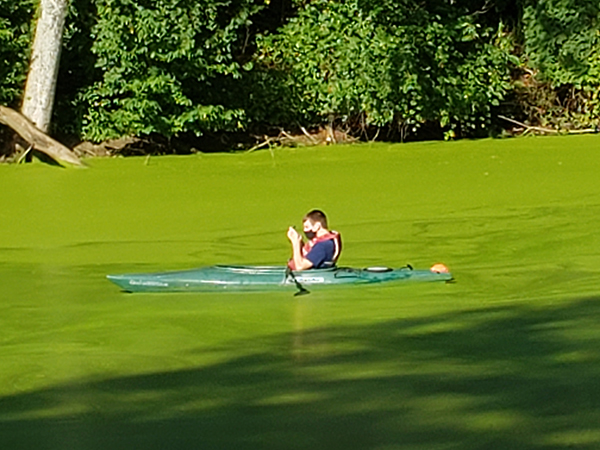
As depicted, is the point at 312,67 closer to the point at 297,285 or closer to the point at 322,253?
the point at 322,253

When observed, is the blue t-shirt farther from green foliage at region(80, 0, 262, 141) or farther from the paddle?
green foliage at region(80, 0, 262, 141)

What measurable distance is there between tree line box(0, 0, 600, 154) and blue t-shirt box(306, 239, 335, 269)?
8.60 metres

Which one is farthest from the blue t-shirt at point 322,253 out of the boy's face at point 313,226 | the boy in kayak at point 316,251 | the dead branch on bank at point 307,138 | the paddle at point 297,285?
the dead branch on bank at point 307,138

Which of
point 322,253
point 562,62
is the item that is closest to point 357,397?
point 322,253

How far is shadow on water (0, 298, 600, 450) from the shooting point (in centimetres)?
583

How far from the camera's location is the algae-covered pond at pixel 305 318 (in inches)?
240

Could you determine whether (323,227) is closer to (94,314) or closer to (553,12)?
(94,314)

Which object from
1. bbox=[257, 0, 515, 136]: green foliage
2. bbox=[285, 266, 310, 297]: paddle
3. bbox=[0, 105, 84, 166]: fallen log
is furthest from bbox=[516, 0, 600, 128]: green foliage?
bbox=[285, 266, 310, 297]: paddle

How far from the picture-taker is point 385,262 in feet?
35.8

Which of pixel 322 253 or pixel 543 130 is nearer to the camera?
pixel 322 253

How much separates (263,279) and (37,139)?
8.40 metres

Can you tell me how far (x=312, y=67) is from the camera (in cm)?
1934

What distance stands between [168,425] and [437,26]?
549 inches

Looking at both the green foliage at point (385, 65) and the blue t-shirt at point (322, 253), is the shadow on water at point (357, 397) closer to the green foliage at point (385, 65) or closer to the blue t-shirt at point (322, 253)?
the blue t-shirt at point (322, 253)
